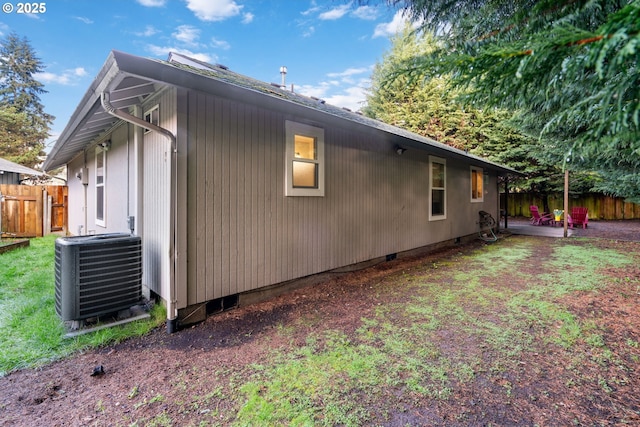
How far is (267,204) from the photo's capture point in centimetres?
396

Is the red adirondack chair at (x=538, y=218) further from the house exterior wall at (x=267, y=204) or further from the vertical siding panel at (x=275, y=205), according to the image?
the vertical siding panel at (x=275, y=205)

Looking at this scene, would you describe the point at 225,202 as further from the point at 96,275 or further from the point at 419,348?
the point at 419,348

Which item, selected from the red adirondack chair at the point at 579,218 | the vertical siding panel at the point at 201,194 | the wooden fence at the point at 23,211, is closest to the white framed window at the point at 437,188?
the vertical siding panel at the point at 201,194

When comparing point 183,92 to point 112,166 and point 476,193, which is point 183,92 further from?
point 476,193

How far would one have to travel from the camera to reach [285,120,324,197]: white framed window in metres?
4.20

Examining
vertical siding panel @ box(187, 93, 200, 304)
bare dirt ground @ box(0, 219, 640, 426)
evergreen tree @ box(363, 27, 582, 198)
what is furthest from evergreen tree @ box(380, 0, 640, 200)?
evergreen tree @ box(363, 27, 582, 198)

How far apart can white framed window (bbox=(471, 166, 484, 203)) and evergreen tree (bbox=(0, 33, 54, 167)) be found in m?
26.8

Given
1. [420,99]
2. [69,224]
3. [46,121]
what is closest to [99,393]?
[69,224]

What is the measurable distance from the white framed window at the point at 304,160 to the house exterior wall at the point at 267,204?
0.38 ft

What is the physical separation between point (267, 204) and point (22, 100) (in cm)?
2868

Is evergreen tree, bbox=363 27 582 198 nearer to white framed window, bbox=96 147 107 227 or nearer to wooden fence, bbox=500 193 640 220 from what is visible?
wooden fence, bbox=500 193 640 220

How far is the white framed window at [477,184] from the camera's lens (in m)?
9.45

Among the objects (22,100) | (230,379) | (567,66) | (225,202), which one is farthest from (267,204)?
(22,100)

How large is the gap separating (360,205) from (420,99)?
14.0 metres
